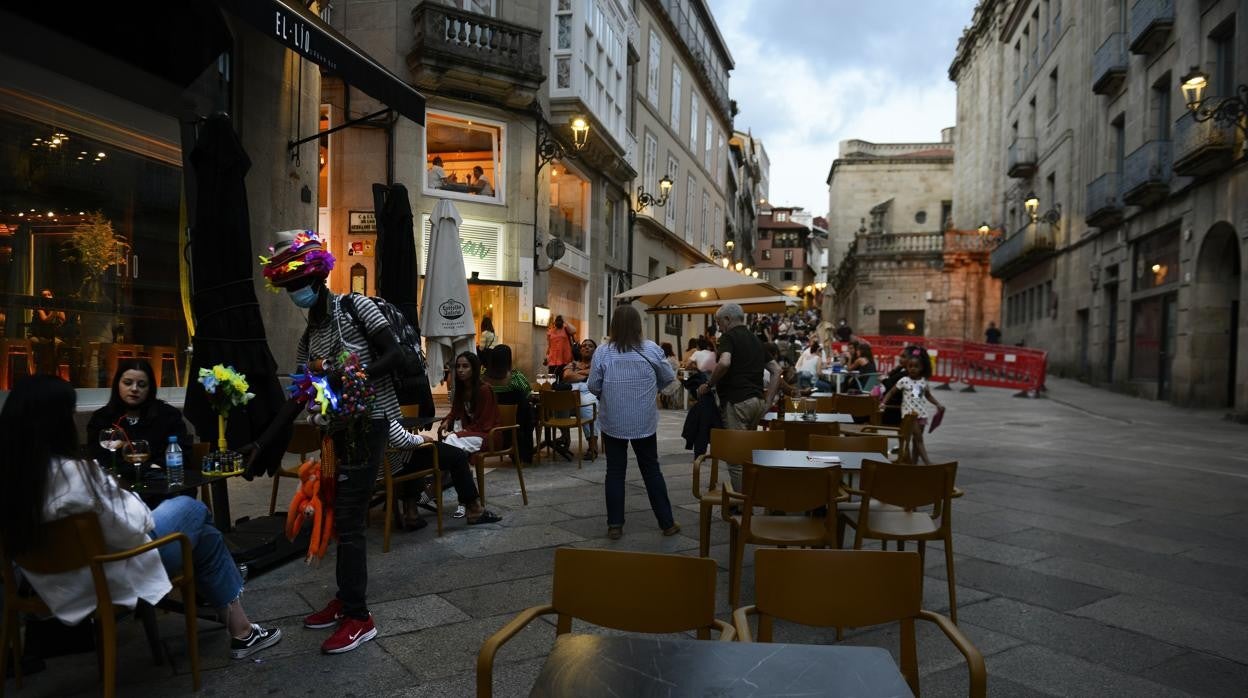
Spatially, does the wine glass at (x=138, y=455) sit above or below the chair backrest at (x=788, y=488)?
above

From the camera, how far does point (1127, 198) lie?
59.0 feet

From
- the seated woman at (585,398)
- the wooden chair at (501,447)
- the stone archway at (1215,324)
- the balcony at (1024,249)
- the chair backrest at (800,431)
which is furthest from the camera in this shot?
the balcony at (1024,249)

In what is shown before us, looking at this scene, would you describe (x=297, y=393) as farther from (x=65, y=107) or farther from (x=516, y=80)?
(x=516, y=80)

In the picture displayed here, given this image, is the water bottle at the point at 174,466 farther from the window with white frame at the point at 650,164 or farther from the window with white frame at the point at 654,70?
the window with white frame at the point at 654,70

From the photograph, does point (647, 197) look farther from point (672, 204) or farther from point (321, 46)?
point (321, 46)

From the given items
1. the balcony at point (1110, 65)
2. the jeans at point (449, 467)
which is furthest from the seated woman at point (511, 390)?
the balcony at point (1110, 65)

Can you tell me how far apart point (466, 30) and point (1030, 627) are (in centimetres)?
1361

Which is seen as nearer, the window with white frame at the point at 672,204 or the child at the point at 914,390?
the child at the point at 914,390

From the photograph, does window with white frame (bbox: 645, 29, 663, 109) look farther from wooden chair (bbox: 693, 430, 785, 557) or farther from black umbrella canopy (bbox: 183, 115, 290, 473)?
wooden chair (bbox: 693, 430, 785, 557)

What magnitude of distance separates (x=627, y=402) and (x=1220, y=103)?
14022 mm

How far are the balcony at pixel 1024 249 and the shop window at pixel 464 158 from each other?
20.3 metres

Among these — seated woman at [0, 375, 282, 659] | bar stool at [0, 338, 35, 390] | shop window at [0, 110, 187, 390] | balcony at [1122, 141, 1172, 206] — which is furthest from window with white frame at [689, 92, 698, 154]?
seated woman at [0, 375, 282, 659]

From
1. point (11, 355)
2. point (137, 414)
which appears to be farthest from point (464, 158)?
point (137, 414)

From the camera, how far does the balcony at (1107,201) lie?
19656mm
